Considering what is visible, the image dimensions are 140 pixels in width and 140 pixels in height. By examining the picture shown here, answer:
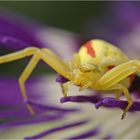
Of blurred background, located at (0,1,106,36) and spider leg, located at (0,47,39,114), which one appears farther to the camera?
blurred background, located at (0,1,106,36)

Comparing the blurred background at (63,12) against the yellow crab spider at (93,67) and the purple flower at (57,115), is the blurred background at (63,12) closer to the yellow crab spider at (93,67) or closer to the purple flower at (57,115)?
the purple flower at (57,115)

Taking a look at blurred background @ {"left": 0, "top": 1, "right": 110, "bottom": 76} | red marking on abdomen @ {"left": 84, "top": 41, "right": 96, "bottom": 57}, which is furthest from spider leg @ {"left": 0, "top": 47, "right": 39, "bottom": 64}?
blurred background @ {"left": 0, "top": 1, "right": 110, "bottom": 76}

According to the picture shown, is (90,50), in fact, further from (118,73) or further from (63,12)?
(63,12)

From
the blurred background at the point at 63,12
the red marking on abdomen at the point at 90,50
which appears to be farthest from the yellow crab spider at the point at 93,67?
the blurred background at the point at 63,12

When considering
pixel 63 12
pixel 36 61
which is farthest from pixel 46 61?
pixel 63 12

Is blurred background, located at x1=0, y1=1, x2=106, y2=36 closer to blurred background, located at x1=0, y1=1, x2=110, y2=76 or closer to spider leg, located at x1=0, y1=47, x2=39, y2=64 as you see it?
blurred background, located at x1=0, y1=1, x2=110, y2=76

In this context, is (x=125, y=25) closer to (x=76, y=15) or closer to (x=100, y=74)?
(x=76, y=15)

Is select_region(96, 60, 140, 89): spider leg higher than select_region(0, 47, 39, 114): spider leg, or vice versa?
select_region(0, 47, 39, 114): spider leg
